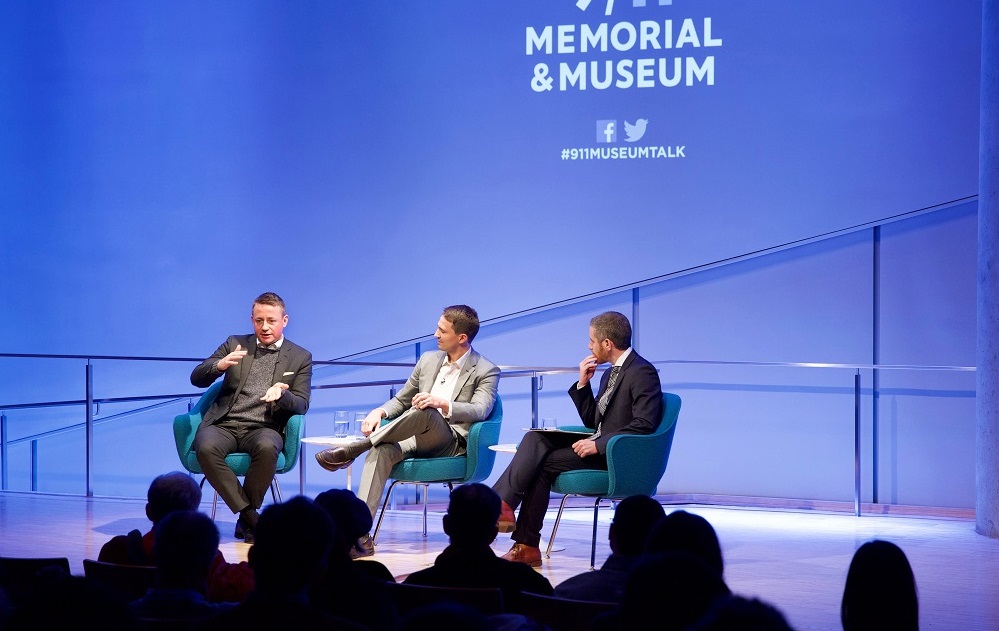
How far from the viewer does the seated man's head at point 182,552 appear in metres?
2.29

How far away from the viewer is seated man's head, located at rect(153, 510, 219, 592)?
7.52 feet

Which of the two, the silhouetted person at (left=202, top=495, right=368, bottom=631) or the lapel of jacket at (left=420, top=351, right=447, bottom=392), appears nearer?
the silhouetted person at (left=202, top=495, right=368, bottom=631)

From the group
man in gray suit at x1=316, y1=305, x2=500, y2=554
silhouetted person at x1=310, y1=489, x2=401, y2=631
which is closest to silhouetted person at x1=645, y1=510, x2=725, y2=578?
silhouetted person at x1=310, y1=489, x2=401, y2=631

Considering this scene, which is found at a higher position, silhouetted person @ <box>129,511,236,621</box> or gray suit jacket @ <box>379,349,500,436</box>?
gray suit jacket @ <box>379,349,500,436</box>

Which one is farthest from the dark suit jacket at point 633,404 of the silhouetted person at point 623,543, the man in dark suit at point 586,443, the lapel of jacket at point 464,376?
the silhouetted person at point 623,543

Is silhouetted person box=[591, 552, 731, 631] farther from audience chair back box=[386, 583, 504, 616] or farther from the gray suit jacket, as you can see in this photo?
the gray suit jacket

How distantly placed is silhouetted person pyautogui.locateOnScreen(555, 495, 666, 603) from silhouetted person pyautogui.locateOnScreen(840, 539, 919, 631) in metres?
0.79

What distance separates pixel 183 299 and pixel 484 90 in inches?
106

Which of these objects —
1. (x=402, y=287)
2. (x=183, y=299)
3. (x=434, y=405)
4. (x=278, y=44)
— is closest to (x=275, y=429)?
(x=434, y=405)

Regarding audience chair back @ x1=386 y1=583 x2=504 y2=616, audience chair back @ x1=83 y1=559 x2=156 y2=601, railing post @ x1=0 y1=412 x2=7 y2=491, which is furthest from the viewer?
railing post @ x1=0 y1=412 x2=7 y2=491

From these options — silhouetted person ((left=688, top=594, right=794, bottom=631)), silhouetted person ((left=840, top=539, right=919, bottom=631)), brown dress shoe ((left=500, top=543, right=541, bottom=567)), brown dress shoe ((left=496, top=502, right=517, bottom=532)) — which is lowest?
brown dress shoe ((left=500, top=543, right=541, bottom=567))

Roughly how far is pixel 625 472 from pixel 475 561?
208 cm

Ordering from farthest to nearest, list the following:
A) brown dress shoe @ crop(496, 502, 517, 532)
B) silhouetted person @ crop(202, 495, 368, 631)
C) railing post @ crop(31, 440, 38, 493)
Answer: railing post @ crop(31, 440, 38, 493), brown dress shoe @ crop(496, 502, 517, 532), silhouetted person @ crop(202, 495, 368, 631)

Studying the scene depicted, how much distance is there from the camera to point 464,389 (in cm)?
548
